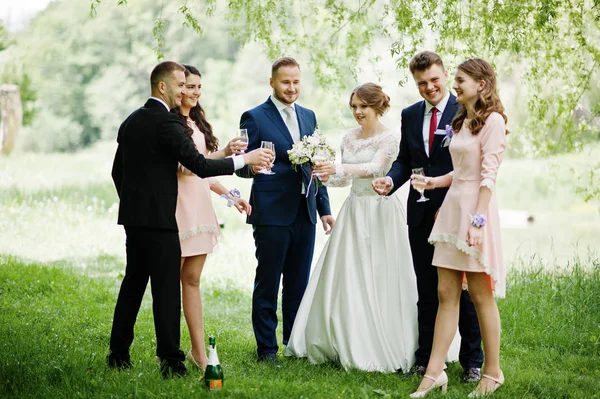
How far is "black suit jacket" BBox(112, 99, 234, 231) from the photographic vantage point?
15.6ft

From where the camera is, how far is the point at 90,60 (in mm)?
30047

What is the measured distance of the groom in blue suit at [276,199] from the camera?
5719 mm

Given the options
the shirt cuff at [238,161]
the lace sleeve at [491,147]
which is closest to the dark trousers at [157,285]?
the shirt cuff at [238,161]

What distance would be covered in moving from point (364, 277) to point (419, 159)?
97 centimetres

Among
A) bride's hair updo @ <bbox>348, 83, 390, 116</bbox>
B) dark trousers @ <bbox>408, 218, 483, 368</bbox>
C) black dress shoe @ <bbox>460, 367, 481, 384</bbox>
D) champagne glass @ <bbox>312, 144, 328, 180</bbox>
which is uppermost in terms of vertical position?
bride's hair updo @ <bbox>348, 83, 390, 116</bbox>

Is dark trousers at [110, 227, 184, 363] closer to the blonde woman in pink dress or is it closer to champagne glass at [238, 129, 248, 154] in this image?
champagne glass at [238, 129, 248, 154]

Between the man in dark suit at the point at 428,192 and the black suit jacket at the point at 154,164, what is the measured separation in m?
1.35

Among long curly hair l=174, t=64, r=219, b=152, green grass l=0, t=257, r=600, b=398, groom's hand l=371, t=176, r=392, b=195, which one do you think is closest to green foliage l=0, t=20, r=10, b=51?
green grass l=0, t=257, r=600, b=398

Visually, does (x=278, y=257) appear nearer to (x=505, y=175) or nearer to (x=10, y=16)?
(x=505, y=175)

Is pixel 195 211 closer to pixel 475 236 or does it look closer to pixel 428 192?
pixel 428 192

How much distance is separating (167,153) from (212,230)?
717 mm

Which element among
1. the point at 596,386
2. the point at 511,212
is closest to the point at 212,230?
the point at 596,386

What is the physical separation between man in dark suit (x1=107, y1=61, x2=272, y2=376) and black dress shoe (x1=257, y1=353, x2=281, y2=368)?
31.5 inches

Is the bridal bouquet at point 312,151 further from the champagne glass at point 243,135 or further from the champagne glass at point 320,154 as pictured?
the champagne glass at point 243,135
